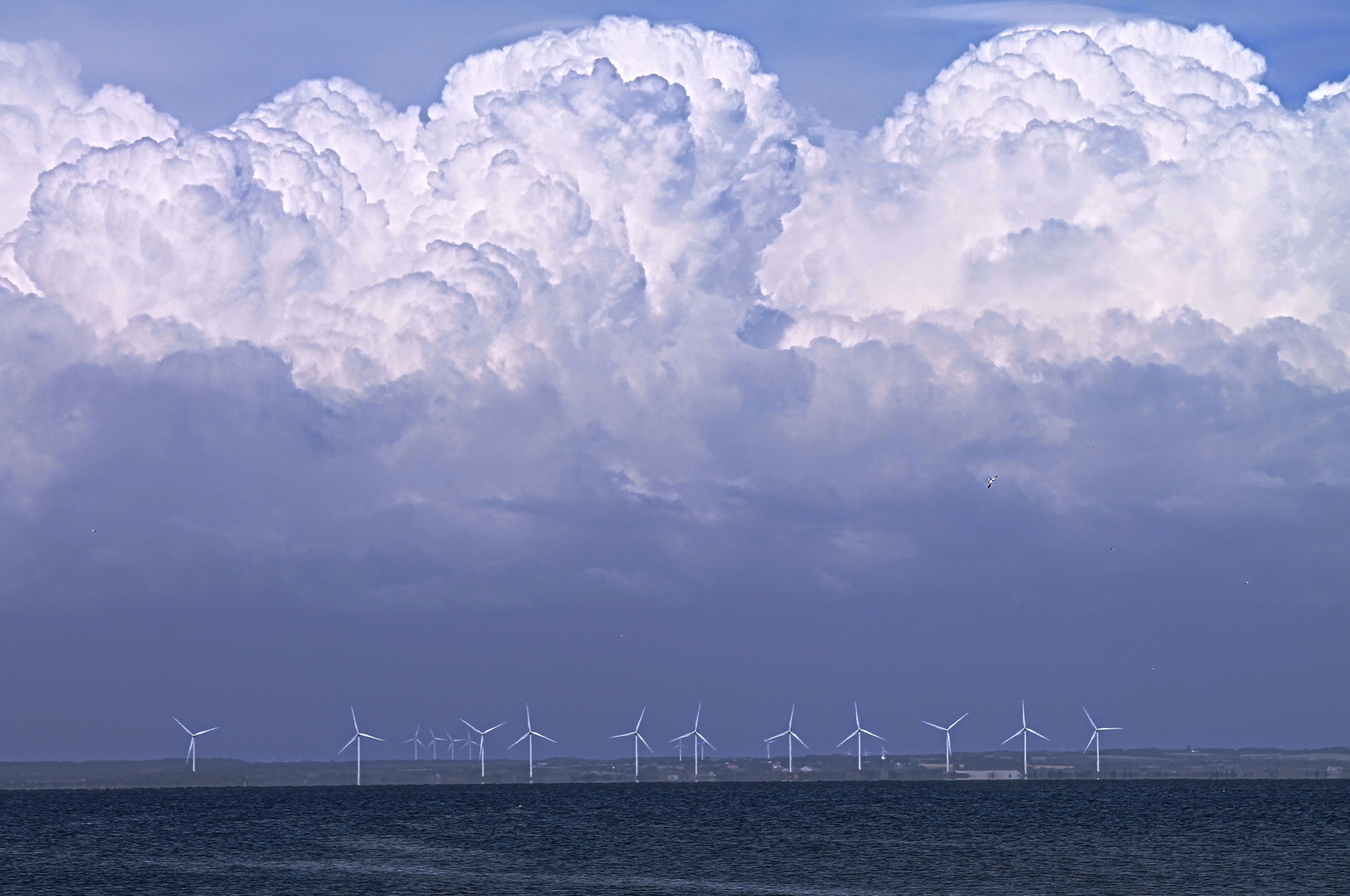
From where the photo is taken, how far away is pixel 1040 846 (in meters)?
192

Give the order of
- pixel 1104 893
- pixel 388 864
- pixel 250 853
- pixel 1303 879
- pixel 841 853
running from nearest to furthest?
Answer: pixel 1104 893 → pixel 1303 879 → pixel 388 864 → pixel 841 853 → pixel 250 853

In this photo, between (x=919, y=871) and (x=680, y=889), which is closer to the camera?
(x=680, y=889)

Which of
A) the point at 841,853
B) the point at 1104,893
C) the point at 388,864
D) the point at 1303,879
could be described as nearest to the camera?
the point at 1104,893

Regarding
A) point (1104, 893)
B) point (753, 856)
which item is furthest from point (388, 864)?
point (1104, 893)

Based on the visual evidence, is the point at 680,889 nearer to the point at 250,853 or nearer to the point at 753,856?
the point at 753,856

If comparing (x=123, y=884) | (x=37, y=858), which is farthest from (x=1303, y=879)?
(x=37, y=858)

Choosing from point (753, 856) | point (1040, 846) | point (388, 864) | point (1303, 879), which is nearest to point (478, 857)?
point (388, 864)

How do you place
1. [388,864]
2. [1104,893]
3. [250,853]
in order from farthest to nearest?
[250,853], [388,864], [1104,893]

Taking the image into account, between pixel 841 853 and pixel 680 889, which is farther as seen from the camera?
pixel 841 853

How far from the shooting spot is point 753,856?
574 ft

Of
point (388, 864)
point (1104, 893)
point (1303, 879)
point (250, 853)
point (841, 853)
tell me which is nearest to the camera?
point (1104, 893)

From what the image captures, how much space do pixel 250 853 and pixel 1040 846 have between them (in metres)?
92.8

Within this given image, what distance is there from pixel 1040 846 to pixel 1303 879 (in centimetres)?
4991

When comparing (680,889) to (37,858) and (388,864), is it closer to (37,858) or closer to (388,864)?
(388,864)
